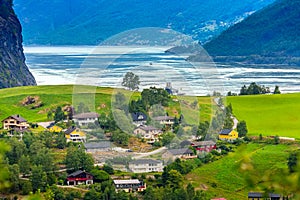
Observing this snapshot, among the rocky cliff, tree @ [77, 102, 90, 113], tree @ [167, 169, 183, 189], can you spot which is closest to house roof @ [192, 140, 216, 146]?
tree @ [167, 169, 183, 189]

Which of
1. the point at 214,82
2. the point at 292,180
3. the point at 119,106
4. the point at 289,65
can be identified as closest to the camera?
the point at 292,180

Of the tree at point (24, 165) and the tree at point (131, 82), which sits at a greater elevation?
the tree at point (131, 82)

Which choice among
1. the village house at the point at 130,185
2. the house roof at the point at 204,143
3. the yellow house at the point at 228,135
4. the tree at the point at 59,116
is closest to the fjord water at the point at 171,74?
the tree at the point at 59,116

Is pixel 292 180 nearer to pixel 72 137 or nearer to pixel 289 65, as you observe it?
pixel 72 137

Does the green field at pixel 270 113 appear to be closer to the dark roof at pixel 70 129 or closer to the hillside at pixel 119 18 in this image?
the dark roof at pixel 70 129

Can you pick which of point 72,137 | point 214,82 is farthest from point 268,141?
point 214,82

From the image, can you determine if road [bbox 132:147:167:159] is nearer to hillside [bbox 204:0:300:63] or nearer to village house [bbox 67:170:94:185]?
village house [bbox 67:170:94:185]
